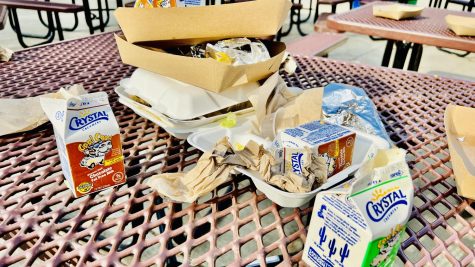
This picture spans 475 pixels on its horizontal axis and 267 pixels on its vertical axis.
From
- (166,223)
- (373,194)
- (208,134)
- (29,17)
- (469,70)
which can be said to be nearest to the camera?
(373,194)

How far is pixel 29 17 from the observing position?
524 cm

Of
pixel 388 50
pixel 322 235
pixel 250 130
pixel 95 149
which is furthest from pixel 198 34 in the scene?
pixel 388 50

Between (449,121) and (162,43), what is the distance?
67 centimetres

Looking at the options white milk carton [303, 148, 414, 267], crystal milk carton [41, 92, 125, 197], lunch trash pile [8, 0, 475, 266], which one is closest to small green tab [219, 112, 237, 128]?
lunch trash pile [8, 0, 475, 266]

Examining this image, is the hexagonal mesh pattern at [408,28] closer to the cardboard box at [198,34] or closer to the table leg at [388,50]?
the table leg at [388,50]

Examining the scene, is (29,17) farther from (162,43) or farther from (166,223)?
(166,223)

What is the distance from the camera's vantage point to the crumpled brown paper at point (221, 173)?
53 centimetres

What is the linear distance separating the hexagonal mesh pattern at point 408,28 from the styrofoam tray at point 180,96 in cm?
106

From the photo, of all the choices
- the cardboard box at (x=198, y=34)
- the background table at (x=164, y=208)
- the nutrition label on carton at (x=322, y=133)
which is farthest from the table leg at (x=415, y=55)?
the nutrition label on carton at (x=322, y=133)

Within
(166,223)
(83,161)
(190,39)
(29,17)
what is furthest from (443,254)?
(29,17)

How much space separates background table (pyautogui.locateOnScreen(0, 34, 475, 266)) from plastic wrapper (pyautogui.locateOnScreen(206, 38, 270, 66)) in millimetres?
208

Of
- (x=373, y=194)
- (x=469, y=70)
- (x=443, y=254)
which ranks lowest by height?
(x=469, y=70)

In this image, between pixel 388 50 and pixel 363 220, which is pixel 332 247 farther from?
pixel 388 50

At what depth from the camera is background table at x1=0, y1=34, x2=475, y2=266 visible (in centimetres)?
49
